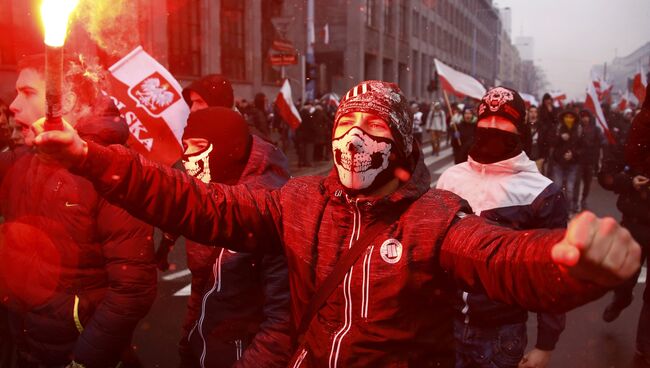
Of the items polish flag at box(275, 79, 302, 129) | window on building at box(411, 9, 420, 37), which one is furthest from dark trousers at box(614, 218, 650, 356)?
window on building at box(411, 9, 420, 37)

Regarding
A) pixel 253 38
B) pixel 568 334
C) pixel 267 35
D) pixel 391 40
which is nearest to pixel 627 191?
pixel 568 334

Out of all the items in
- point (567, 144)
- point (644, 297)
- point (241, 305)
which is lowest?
point (644, 297)

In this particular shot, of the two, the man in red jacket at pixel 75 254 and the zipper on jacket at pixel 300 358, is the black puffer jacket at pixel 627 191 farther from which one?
the man in red jacket at pixel 75 254

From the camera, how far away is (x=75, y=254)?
256 cm

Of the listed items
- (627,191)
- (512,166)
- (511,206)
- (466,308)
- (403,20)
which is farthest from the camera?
(403,20)

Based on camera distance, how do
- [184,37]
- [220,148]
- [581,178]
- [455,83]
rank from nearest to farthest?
[220,148], [581,178], [455,83], [184,37]

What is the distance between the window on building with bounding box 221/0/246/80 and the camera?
963 inches

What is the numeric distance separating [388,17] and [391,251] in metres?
48.2

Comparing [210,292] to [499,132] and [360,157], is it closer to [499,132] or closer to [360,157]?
[360,157]

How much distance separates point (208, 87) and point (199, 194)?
2.98 meters

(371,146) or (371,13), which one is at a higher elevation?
(371,13)

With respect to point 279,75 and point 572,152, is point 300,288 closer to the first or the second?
point 572,152

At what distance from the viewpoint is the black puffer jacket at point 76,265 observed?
2506mm

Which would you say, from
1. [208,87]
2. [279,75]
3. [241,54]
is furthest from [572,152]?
[279,75]
